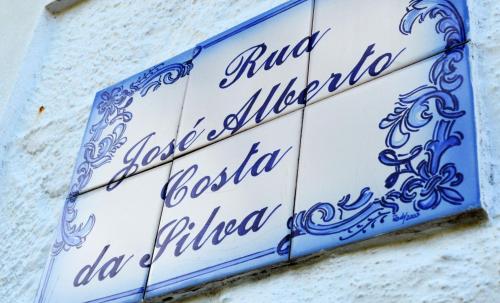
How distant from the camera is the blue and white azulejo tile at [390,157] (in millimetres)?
1175

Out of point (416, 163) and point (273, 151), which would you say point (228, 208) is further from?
point (416, 163)

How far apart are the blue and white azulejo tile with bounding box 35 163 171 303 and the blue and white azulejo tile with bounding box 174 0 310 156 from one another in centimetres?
12

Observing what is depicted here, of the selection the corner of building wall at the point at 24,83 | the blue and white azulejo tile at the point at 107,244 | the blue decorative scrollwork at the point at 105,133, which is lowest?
the blue and white azulejo tile at the point at 107,244

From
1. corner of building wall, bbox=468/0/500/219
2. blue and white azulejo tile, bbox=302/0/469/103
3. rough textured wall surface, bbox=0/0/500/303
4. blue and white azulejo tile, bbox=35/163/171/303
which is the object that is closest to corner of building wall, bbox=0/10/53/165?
rough textured wall surface, bbox=0/0/500/303

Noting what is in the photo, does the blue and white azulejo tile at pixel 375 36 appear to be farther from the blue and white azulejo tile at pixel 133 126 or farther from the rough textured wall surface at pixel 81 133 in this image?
the blue and white azulejo tile at pixel 133 126

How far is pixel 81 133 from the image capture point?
176 cm

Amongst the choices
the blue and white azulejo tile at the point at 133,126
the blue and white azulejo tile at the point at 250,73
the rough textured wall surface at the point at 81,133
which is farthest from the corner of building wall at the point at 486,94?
the blue and white azulejo tile at the point at 133,126

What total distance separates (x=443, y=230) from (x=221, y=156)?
0.42 meters

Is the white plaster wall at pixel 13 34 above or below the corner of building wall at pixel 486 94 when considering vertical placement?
above

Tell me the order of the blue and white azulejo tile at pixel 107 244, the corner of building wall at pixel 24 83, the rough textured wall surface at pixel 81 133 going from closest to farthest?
1. the rough textured wall surface at pixel 81 133
2. the blue and white azulejo tile at pixel 107 244
3. the corner of building wall at pixel 24 83

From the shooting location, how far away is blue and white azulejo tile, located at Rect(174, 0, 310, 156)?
1.47 meters

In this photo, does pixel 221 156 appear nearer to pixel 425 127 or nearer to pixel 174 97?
pixel 174 97

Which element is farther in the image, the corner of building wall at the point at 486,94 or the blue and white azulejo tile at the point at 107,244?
the blue and white azulejo tile at the point at 107,244

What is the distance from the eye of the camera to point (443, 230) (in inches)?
45.3
